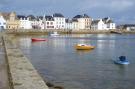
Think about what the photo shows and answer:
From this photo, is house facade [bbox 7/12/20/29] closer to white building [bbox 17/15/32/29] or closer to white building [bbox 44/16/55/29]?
A: white building [bbox 17/15/32/29]

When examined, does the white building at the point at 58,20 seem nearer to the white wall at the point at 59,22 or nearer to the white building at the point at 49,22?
the white wall at the point at 59,22

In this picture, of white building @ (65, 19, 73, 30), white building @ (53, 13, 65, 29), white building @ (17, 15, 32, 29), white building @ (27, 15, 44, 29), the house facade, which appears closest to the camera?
the house facade

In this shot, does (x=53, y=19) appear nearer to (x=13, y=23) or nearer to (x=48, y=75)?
(x=13, y=23)

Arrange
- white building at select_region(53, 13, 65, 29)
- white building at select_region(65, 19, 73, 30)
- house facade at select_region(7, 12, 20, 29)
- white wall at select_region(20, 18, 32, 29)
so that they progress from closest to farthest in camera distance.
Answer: house facade at select_region(7, 12, 20, 29) → white wall at select_region(20, 18, 32, 29) → white building at select_region(53, 13, 65, 29) → white building at select_region(65, 19, 73, 30)

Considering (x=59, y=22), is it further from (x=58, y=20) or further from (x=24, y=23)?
(x=24, y=23)

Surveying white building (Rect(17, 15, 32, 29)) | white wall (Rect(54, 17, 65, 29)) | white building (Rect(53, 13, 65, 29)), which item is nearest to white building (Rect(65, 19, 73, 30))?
white wall (Rect(54, 17, 65, 29))

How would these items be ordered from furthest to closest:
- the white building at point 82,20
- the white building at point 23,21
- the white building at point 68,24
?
the white building at point 82,20 → the white building at point 68,24 → the white building at point 23,21

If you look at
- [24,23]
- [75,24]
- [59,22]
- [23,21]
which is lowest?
[75,24]

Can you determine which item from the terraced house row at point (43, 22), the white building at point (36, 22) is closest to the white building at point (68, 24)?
the terraced house row at point (43, 22)

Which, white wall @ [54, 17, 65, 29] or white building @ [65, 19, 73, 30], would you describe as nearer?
white wall @ [54, 17, 65, 29]

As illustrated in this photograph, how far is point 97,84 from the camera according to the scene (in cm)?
2248

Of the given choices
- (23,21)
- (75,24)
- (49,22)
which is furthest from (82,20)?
(23,21)

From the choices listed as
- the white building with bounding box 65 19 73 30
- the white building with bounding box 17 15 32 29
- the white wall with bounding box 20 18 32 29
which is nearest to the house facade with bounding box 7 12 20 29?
the white building with bounding box 17 15 32 29

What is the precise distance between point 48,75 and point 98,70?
5025 millimetres
